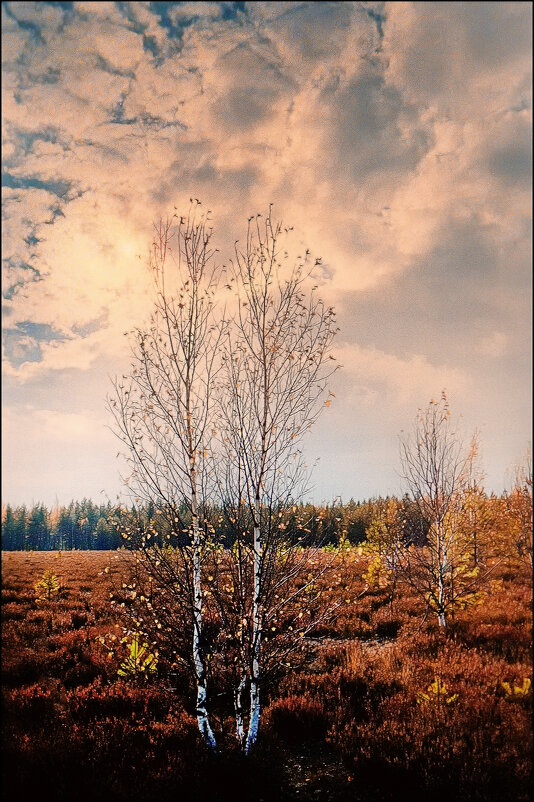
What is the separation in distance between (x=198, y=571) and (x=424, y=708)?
4308 millimetres

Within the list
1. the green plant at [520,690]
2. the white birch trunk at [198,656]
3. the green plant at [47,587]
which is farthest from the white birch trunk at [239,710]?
the green plant at [47,587]

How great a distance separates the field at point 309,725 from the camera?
4465 mm

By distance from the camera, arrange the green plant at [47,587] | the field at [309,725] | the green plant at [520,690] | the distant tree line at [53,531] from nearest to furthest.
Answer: the field at [309,725]
the green plant at [520,690]
the green plant at [47,587]
the distant tree line at [53,531]

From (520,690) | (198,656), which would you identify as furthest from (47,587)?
(520,690)

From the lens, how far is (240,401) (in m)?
5.32

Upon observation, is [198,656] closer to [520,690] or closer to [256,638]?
[256,638]

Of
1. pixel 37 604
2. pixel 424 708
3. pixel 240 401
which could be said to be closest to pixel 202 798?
pixel 424 708

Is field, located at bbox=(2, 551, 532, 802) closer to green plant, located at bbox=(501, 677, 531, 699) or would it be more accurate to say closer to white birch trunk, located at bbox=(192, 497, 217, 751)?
green plant, located at bbox=(501, 677, 531, 699)

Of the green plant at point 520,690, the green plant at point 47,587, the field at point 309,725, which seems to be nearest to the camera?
the field at point 309,725

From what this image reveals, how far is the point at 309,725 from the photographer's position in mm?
6090

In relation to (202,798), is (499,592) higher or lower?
lower

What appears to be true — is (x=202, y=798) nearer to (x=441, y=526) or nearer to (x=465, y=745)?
(x=465, y=745)

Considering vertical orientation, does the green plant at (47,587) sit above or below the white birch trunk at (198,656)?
below

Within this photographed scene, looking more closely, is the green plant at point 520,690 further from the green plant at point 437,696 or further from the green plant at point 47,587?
the green plant at point 47,587
